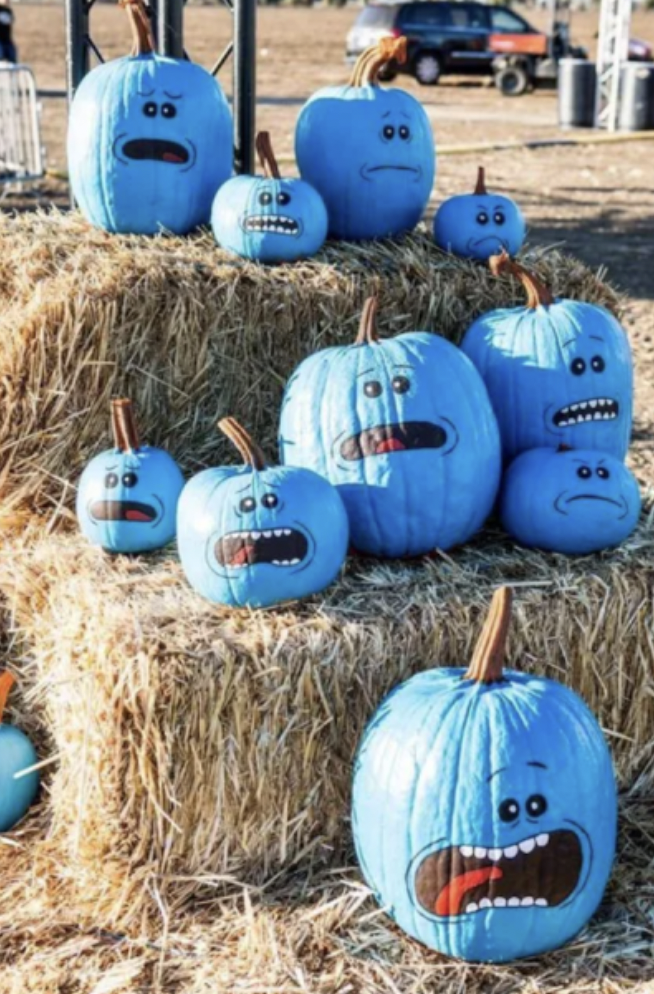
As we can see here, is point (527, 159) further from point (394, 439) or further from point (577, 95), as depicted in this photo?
point (394, 439)

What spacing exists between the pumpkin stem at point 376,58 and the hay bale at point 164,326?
21.9 inches

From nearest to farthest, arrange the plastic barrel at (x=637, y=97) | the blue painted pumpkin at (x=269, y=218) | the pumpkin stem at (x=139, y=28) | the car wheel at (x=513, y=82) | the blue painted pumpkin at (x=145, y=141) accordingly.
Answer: the blue painted pumpkin at (x=269, y=218), the blue painted pumpkin at (x=145, y=141), the pumpkin stem at (x=139, y=28), the plastic barrel at (x=637, y=97), the car wheel at (x=513, y=82)

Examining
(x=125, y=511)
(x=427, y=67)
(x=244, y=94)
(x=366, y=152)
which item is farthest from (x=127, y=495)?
(x=427, y=67)

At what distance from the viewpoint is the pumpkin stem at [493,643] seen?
3.19 metres

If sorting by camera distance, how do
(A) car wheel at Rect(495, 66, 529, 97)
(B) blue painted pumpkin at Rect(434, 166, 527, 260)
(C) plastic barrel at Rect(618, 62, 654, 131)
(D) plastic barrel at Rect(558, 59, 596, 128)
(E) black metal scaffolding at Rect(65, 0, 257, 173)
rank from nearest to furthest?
(B) blue painted pumpkin at Rect(434, 166, 527, 260), (E) black metal scaffolding at Rect(65, 0, 257, 173), (C) plastic barrel at Rect(618, 62, 654, 131), (D) plastic barrel at Rect(558, 59, 596, 128), (A) car wheel at Rect(495, 66, 529, 97)

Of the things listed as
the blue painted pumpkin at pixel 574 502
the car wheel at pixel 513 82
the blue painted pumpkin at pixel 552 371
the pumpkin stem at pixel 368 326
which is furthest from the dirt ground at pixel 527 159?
the pumpkin stem at pixel 368 326

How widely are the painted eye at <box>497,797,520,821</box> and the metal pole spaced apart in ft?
10.1

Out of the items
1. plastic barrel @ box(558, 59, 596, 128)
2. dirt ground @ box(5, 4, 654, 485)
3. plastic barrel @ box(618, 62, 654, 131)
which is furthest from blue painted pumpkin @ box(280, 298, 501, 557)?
plastic barrel @ box(558, 59, 596, 128)

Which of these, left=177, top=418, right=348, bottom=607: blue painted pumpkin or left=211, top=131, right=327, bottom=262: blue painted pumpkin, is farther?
left=211, top=131, right=327, bottom=262: blue painted pumpkin

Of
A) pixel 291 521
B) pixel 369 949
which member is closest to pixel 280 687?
pixel 291 521

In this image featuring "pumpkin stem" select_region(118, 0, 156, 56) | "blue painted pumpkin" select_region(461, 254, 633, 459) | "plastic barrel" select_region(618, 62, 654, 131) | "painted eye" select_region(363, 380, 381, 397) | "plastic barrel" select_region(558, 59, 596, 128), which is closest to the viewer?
"painted eye" select_region(363, 380, 381, 397)

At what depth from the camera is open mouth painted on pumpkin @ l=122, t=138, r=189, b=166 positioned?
455 centimetres

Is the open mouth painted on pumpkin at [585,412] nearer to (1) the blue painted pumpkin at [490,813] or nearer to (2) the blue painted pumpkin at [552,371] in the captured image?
(2) the blue painted pumpkin at [552,371]

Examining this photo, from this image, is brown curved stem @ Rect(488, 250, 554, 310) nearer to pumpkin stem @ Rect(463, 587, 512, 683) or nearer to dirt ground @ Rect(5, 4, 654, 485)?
pumpkin stem @ Rect(463, 587, 512, 683)
